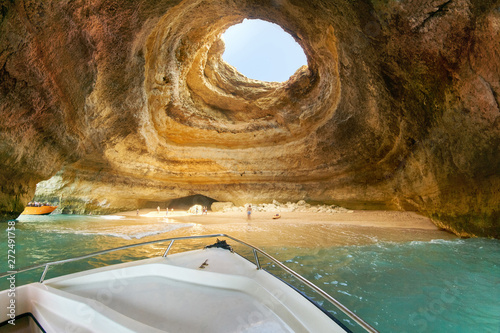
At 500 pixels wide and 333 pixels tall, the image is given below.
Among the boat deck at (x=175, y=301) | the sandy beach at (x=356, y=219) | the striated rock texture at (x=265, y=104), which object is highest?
the striated rock texture at (x=265, y=104)

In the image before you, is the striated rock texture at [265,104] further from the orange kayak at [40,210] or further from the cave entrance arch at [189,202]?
the cave entrance arch at [189,202]

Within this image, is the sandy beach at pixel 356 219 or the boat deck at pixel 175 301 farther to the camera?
the sandy beach at pixel 356 219

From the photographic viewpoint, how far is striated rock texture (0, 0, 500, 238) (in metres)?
5.12

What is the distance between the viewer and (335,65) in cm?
877

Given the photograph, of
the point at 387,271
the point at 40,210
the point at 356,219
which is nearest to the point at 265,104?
the point at 356,219

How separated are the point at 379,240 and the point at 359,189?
6552mm

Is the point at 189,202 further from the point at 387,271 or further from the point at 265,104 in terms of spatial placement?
the point at 387,271

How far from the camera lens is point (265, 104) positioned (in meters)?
13.3

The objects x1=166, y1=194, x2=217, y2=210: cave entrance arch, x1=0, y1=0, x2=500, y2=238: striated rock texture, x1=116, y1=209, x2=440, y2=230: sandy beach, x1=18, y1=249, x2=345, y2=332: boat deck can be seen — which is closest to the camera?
x1=18, y1=249, x2=345, y2=332: boat deck

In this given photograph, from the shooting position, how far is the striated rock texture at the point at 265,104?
512cm

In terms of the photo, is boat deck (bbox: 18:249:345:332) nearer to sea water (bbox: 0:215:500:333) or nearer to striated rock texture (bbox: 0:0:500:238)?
sea water (bbox: 0:215:500:333)

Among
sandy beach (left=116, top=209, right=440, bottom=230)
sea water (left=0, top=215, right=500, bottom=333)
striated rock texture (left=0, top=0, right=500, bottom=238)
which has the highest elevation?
striated rock texture (left=0, top=0, right=500, bottom=238)

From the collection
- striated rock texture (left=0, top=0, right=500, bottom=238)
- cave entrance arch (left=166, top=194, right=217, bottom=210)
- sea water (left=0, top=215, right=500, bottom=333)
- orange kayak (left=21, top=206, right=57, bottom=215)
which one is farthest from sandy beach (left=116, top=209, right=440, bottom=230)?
orange kayak (left=21, top=206, right=57, bottom=215)

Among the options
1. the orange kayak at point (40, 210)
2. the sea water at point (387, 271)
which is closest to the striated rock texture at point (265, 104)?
the orange kayak at point (40, 210)
